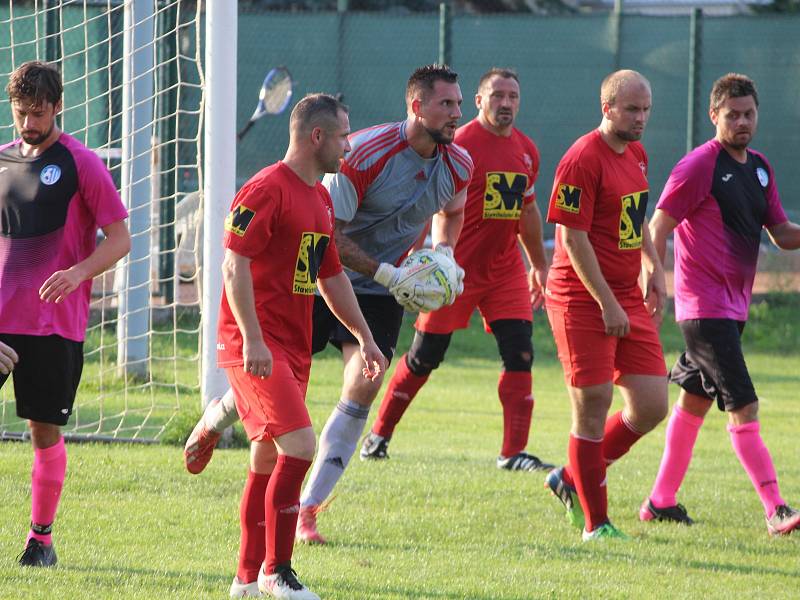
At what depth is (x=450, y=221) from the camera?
21.2ft

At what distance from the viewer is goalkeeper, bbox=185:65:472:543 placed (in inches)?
234

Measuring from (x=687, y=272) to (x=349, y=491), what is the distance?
6.86ft

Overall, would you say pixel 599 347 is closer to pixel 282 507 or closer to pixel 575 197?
pixel 575 197

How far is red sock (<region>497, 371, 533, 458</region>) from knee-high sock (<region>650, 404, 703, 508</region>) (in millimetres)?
1442

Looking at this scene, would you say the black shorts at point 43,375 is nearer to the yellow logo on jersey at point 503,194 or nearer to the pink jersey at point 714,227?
the pink jersey at point 714,227

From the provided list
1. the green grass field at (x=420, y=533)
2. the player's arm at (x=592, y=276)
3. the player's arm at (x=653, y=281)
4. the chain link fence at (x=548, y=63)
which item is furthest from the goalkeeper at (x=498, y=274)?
the chain link fence at (x=548, y=63)

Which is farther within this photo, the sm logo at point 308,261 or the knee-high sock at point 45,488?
the knee-high sock at point 45,488

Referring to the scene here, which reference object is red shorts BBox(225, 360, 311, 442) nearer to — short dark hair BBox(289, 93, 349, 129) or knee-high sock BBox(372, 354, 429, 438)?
short dark hair BBox(289, 93, 349, 129)

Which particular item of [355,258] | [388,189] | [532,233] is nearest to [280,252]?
[355,258]

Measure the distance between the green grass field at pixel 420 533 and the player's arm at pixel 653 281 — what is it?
1074mm

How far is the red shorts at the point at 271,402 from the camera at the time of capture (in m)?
4.82

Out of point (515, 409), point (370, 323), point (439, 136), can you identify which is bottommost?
point (515, 409)

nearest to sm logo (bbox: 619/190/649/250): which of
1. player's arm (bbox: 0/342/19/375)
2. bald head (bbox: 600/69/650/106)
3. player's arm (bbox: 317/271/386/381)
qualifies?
bald head (bbox: 600/69/650/106)

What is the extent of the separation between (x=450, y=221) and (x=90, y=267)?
6.59 feet
